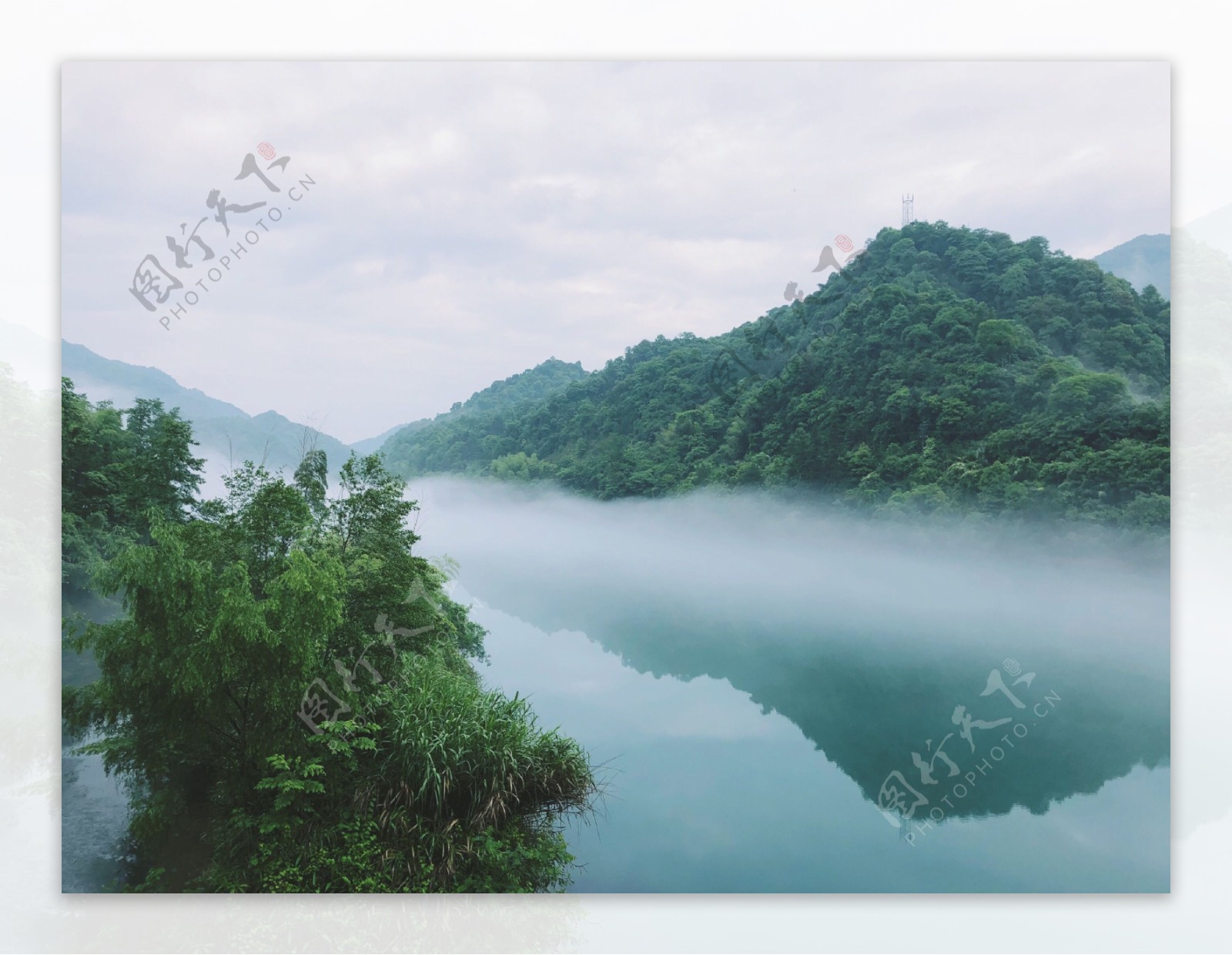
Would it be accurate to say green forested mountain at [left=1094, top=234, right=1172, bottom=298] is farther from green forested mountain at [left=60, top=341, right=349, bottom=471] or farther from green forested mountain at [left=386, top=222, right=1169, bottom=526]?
green forested mountain at [left=60, top=341, right=349, bottom=471]

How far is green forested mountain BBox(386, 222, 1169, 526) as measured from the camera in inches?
170

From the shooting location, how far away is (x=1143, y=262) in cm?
398

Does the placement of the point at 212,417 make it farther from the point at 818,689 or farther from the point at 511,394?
the point at 818,689

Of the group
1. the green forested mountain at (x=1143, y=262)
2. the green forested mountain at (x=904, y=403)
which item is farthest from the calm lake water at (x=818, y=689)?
the green forested mountain at (x=1143, y=262)

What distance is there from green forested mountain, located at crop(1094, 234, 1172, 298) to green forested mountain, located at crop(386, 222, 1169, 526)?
104mm

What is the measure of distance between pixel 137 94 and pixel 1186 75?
5352 mm

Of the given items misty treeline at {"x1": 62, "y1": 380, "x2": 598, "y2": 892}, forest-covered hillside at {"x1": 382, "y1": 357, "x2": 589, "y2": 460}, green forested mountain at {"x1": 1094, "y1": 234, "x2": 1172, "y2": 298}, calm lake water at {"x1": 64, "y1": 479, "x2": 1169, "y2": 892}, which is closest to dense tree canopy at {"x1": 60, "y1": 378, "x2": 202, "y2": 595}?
misty treeline at {"x1": 62, "y1": 380, "x2": 598, "y2": 892}

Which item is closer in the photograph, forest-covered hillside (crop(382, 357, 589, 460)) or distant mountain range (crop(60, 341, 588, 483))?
distant mountain range (crop(60, 341, 588, 483))

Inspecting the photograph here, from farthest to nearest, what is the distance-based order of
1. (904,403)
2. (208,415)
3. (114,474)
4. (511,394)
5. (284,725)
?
(511,394)
(904,403)
(208,415)
(114,474)
(284,725)

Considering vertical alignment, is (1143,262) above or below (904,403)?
above

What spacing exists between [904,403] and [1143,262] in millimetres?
1542

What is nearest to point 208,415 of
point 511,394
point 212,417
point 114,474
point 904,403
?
point 212,417

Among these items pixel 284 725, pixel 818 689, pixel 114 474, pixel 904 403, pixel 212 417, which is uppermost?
pixel 904 403

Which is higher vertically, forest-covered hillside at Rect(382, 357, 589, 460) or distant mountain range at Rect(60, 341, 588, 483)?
forest-covered hillside at Rect(382, 357, 589, 460)
